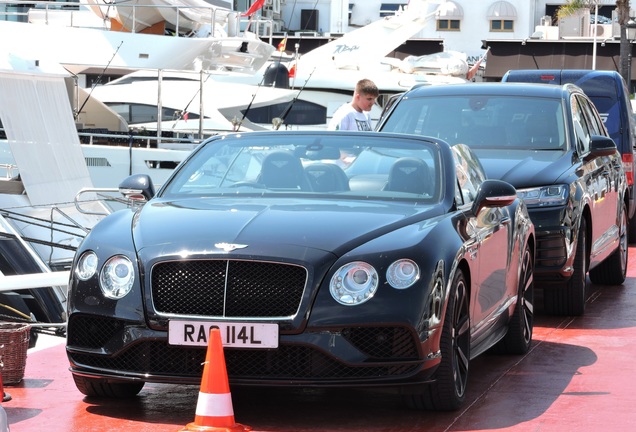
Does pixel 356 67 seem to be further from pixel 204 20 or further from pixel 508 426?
pixel 508 426

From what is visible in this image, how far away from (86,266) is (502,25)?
8007cm

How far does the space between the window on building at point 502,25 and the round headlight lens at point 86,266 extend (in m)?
79.9


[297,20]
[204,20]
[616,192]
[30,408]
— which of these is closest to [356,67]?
[204,20]

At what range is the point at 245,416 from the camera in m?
6.96

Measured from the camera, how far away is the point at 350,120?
13.7 metres

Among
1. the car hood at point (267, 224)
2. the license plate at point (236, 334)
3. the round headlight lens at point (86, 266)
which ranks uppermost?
the car hood at point (267, 224)

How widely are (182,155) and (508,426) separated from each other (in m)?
18.7

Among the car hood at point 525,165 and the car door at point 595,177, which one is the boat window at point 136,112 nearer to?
the car door at point 595,177

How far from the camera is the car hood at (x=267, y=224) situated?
6.75m

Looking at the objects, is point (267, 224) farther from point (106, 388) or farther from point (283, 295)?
point (106, 388)

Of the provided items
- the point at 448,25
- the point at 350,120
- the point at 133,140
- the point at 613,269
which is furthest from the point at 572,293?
the point at 448,25

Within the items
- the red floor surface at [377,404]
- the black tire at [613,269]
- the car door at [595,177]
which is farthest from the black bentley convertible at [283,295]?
the black tire at [613,269]

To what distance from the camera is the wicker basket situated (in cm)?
764

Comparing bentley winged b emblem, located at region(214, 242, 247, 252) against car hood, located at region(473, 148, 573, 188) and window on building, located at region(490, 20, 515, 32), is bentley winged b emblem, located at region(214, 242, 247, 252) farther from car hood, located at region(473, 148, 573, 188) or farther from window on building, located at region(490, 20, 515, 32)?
window on building, located at region(490, 20, 515, 32)
